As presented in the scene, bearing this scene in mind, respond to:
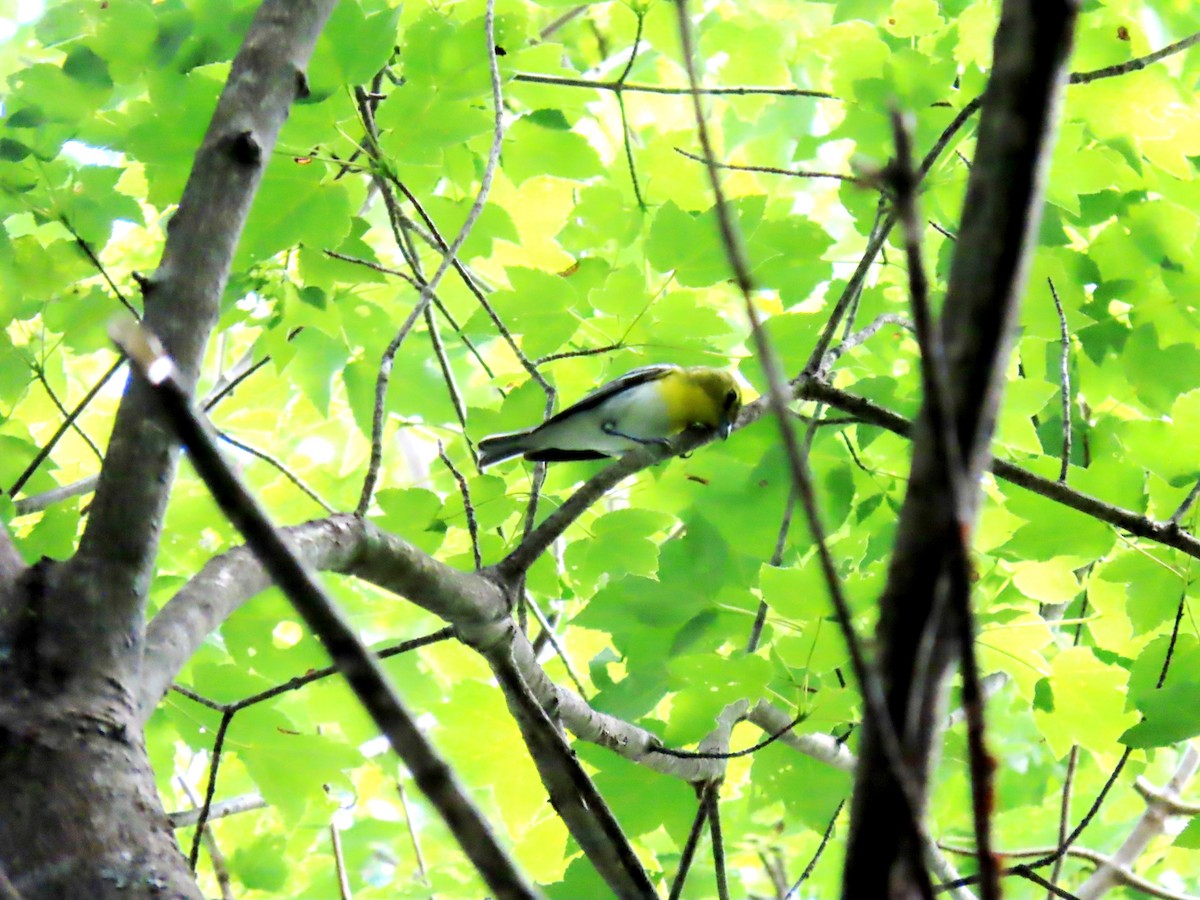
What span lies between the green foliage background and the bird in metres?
0.57

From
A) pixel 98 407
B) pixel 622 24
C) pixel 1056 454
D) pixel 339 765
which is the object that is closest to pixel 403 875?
pixel 98 407

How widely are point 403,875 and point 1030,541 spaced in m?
3.73

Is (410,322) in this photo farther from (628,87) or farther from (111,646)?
(628,87)

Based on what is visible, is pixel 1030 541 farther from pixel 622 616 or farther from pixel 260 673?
pixel 260 673

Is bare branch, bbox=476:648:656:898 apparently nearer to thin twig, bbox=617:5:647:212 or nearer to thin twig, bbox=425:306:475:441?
thin twig, bbox=425:306:475:441

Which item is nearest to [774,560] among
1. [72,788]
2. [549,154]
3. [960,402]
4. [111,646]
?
[549,154]

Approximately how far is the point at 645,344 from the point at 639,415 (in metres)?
2.10

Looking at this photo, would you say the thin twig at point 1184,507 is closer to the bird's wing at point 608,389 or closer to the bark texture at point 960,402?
the bird's wing at point 608,389

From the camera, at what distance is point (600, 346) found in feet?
10.6

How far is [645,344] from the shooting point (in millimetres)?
2975

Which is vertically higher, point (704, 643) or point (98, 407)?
point (98, 407)

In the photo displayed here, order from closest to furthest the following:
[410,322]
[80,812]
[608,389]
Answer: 1. [80,812]
2. [410,322]
3. [608,389]

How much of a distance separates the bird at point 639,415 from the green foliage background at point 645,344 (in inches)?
22.4

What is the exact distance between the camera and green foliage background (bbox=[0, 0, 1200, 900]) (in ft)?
8.77
